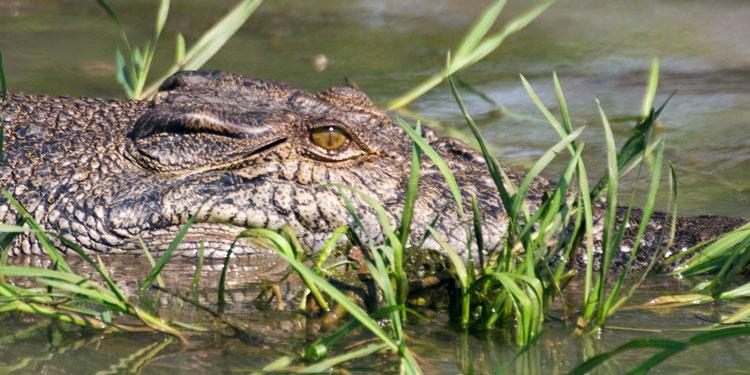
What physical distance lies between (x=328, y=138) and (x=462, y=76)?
11.7 ft

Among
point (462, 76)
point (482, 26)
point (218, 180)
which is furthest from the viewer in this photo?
point (462, 76)

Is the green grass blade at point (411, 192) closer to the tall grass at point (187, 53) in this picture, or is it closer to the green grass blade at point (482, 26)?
the green grass blade at point (482, 26)

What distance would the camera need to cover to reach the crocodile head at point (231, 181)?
470 centimetres

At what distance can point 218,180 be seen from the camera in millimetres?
4785

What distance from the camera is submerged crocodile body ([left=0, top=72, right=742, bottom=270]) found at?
470 cm

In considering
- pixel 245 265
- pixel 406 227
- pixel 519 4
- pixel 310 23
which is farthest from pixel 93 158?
pixel 519 4

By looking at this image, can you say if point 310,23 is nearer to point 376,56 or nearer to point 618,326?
point 376,56

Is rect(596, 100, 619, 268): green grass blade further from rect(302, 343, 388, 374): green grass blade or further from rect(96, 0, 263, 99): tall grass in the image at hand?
rect(96, 0, 263, 99): tall grass

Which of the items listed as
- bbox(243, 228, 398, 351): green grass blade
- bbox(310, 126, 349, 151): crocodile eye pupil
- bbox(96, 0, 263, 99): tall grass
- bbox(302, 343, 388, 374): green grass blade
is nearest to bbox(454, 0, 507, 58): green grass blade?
bbox(310, 126, 349, 151): crocodile eye pupil

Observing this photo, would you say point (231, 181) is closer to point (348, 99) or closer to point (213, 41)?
point (348, 99)

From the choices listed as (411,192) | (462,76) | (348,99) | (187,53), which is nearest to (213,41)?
(187,53)

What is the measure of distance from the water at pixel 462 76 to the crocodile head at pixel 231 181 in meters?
0.25

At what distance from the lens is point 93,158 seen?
4.88m

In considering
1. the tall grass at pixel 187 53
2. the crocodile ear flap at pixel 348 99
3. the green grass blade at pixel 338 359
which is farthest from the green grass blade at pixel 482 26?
the green grass blade at pixel 338 359
